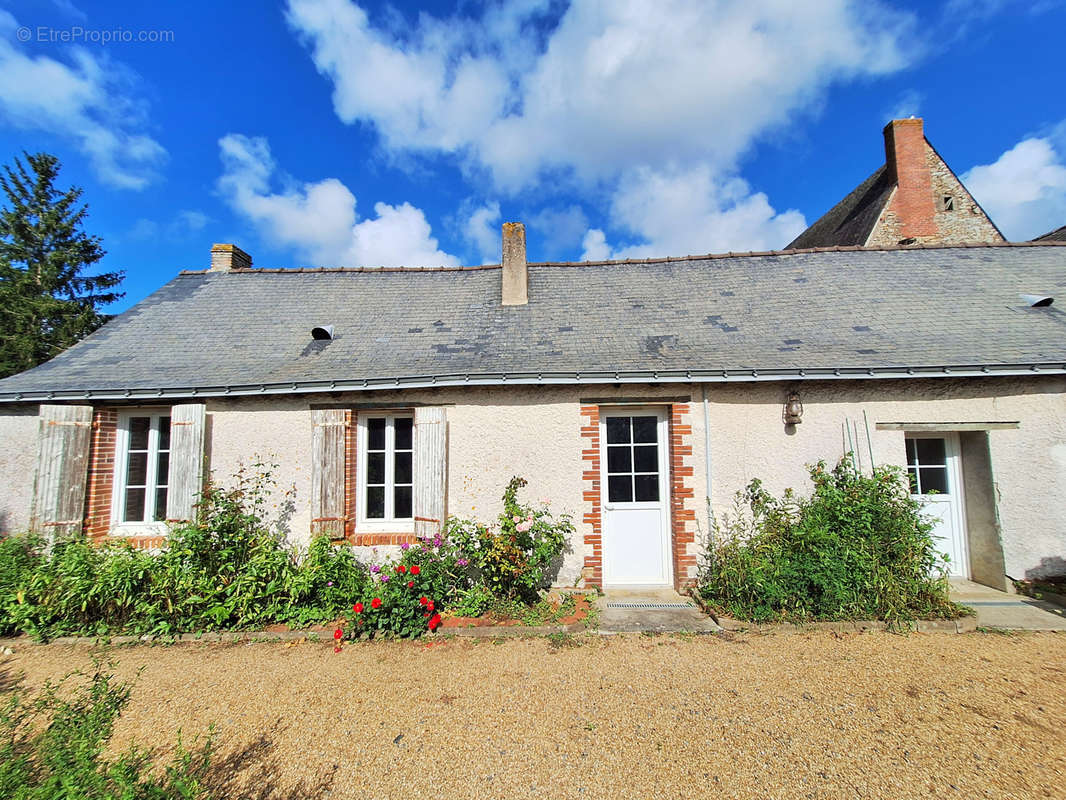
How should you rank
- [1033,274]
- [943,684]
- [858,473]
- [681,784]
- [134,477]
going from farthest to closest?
[1033,274] < [134,477] < [858,473] < [943,684] < [681,784]

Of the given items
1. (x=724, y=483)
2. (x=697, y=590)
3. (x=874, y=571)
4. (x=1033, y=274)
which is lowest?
(x=697, y=590)

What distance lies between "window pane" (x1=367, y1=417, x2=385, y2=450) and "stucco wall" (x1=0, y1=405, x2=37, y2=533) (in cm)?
407

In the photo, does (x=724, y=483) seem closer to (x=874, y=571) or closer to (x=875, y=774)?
(x=874, y=571)

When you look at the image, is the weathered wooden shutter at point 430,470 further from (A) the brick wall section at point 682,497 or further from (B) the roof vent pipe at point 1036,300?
(B) the roof vent pipe at point 1036,300

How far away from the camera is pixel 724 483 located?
226 inches

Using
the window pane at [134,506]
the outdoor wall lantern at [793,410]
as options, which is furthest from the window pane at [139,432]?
the outdoor wall lantern at [793,410]

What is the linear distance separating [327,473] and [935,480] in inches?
305

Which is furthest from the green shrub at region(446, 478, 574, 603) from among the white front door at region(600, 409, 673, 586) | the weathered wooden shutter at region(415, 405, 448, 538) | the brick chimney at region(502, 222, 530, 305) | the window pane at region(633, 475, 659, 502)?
the brick chimney at region(502, 222, 530, 305)

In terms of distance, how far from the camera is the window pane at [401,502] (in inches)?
237

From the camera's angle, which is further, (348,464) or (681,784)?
(348,464)

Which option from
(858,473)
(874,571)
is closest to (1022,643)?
(874,571)

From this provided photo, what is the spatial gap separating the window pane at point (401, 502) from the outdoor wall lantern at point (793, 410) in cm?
479

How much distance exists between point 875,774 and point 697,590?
2.79 meters

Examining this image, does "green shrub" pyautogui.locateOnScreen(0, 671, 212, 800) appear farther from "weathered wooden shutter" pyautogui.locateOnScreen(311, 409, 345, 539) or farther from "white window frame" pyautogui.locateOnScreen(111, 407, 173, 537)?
"white window frame" pyautogui.locateOnScreen(111, 407, 173, 537)
